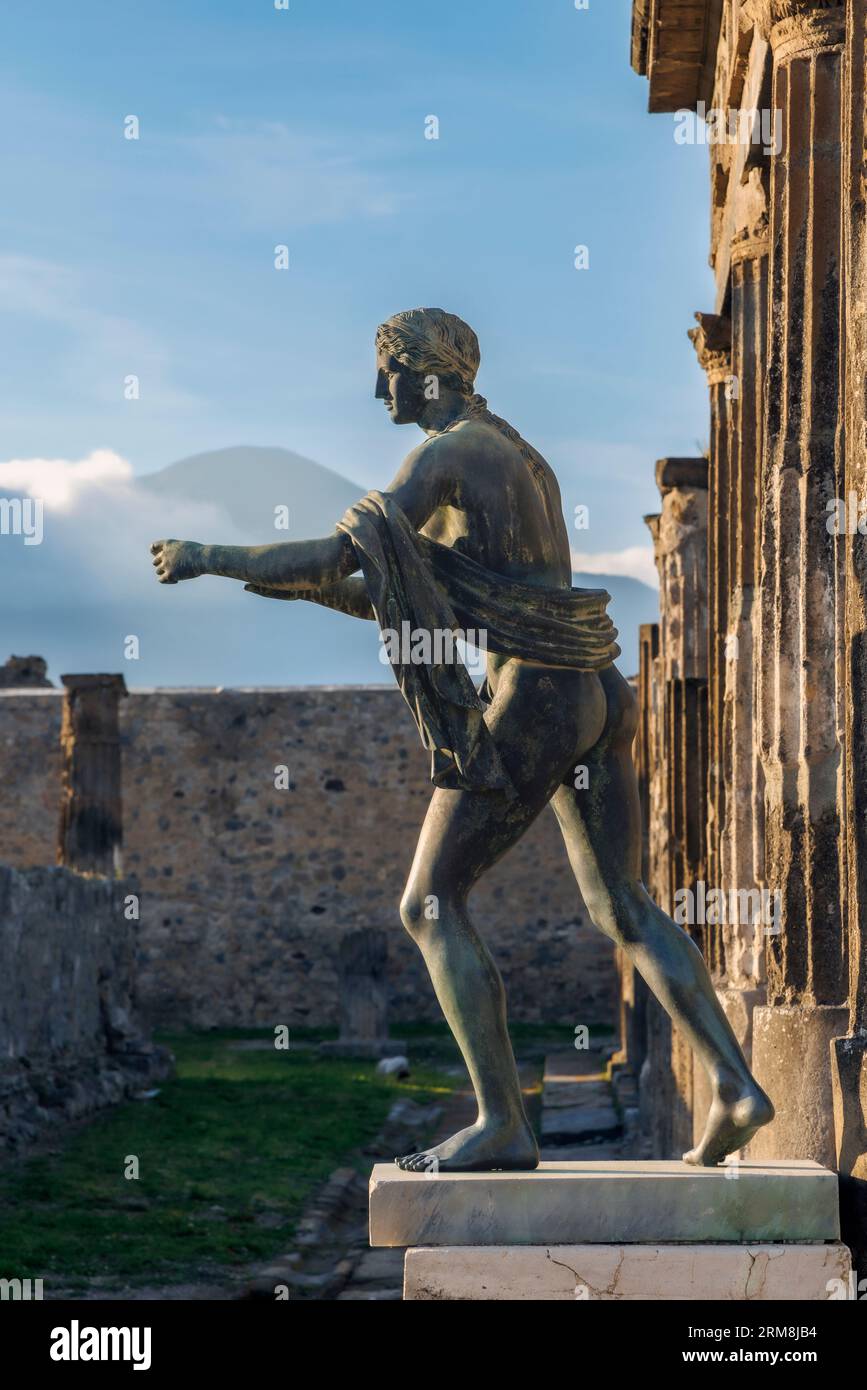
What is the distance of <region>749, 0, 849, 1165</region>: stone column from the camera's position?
520 cm

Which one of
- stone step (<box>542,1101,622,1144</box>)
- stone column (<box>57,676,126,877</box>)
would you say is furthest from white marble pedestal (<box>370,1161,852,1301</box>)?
stone column (<box>57,676,126,877</box>)

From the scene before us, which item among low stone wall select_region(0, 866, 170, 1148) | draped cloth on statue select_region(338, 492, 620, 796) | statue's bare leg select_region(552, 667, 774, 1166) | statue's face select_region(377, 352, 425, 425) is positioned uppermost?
statue's face select_region(377, 352, 425, 425)

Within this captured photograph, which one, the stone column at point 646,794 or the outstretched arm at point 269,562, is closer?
the outstretched arm at point 269,562

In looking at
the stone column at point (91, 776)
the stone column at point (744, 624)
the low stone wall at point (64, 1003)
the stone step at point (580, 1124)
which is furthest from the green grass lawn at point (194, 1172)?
the stone column at point (744, 624)

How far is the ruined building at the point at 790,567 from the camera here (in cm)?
428

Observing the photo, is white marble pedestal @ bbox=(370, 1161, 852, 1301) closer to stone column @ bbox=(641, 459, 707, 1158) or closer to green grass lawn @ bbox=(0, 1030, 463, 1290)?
green grass lawn @ bbox=(0, 1030, 463, 1290)

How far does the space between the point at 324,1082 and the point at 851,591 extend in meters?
12.2

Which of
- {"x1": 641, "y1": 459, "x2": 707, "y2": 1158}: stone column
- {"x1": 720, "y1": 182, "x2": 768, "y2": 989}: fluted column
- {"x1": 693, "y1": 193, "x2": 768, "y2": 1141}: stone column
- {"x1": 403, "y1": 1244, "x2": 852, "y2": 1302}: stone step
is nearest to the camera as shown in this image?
{"x1": 403, "y1": 1244, "x2": 852, "y2": 1302}: stone step

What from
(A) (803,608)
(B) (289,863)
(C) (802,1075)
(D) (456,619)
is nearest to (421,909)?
(D) (456,619)

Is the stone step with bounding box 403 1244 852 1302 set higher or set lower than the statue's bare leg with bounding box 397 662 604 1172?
lower

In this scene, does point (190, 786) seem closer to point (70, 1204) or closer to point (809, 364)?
point (70, 1204)

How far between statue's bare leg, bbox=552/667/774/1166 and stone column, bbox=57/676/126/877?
13727 mm

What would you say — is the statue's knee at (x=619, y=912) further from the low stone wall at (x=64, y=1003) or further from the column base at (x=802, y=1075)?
the low stone wall at (x=64, y=1003)

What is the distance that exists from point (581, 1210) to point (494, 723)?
3.29 feet
